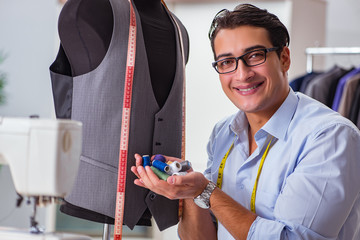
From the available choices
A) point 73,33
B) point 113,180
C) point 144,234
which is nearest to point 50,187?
point 113,180

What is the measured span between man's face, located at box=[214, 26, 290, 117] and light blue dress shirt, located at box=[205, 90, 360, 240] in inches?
2.4

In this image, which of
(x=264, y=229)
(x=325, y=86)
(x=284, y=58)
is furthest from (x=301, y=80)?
(x=264, y=229)

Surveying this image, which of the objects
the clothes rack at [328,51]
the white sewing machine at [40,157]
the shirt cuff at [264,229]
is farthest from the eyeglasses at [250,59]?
the clothes rack at [328,51]

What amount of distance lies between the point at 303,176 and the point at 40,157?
0.78 meters

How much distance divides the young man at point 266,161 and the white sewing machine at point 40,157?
1.23 feet

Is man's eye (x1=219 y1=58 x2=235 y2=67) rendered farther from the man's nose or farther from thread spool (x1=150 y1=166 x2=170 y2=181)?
thread spool (x1=150 y1=166 x2=170 y2=181)

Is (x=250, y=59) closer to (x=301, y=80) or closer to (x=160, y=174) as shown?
(x=160, y=174)

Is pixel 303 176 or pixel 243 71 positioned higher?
pixel 243 71

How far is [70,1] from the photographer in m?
1.40

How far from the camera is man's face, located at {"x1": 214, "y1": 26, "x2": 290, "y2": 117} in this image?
1.61 meters

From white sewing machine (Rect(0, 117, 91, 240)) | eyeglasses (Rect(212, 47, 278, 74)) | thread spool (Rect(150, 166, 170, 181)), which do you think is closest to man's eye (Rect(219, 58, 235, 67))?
eyeglasses (Rect(212, 47, 278, 74))

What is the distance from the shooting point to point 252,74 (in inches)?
64.2

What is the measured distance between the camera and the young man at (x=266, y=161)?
1.43 meters

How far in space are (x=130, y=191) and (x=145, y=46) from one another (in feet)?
1.44
